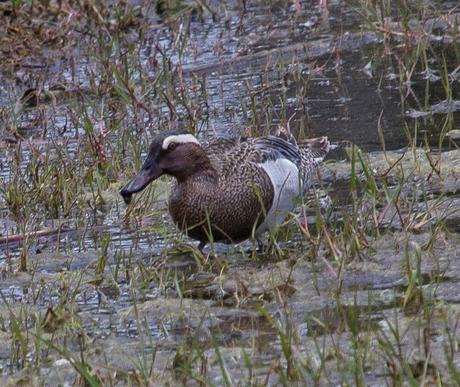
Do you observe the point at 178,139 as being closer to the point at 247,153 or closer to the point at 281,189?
the point at 247,153

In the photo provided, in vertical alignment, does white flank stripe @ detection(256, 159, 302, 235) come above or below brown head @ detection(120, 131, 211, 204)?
below

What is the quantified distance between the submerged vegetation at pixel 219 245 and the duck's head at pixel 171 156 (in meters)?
0.35

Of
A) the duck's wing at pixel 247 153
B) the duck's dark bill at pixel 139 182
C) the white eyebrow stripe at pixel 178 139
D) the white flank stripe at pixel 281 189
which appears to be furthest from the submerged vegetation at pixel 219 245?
the white eyebrow stripe at pixel 178 139

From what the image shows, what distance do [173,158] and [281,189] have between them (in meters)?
0.56

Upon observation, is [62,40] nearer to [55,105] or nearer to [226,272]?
[55,105]

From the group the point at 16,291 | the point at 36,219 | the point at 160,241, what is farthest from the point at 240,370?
the point at 36,219

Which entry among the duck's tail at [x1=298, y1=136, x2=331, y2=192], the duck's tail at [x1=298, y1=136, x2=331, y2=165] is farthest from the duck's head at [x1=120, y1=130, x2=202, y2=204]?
the duck's tail at [x1=298, y1=136, x2=331, y2=165]

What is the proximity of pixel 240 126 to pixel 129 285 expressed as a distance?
298cm

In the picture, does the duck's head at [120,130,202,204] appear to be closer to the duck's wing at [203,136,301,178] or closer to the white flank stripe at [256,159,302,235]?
the duck's wing at [203,136,301,178]

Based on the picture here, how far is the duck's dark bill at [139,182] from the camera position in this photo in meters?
6.39

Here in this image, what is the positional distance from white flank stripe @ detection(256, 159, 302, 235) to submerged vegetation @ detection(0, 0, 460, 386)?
0.10 meters

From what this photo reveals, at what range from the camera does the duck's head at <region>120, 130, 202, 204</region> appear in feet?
21.4

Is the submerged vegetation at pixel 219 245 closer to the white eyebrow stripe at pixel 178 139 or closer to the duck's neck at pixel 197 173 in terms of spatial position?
A: the duck's neck at pixel 197 173

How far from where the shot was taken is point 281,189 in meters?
6.67
